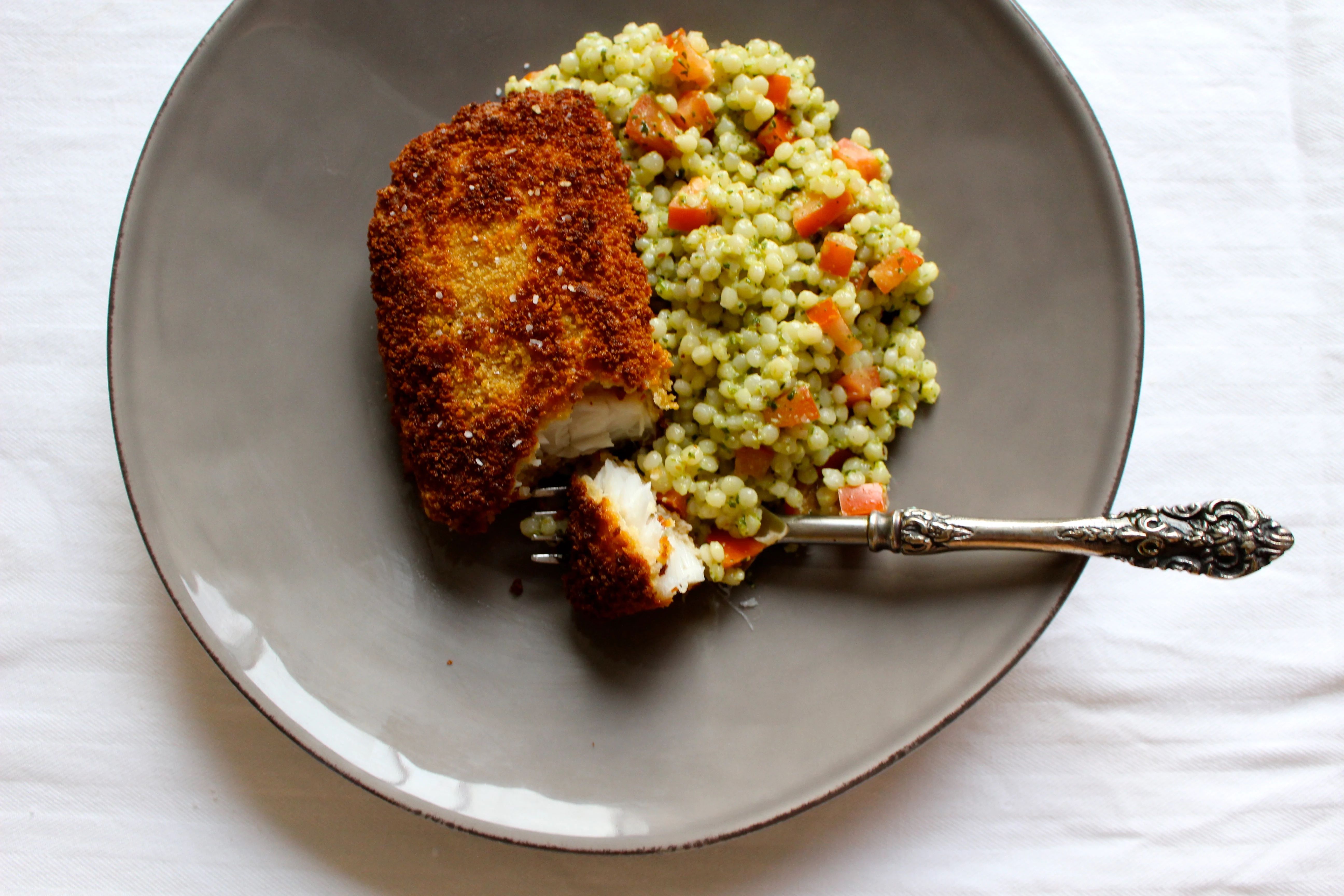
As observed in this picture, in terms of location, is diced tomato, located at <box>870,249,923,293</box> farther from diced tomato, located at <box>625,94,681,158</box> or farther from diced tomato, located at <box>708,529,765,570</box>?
diced tomato, located at <box>708,529,765,570</box>

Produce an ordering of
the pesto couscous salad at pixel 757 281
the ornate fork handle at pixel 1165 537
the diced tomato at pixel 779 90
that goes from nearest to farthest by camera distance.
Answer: the ornate fork handle at pixel 1165 537
the pesto couscous salad at pixel 757 281
the diced tomato at pixel 779 90

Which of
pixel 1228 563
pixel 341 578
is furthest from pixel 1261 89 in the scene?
pixel 341 578

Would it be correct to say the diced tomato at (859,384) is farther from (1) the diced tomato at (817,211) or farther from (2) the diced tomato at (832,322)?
(1) the diced tomato at (817,211)

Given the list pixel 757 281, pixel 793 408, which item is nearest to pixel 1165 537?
pixel 793 408

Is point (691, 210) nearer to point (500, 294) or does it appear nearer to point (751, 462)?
point (500, 294)

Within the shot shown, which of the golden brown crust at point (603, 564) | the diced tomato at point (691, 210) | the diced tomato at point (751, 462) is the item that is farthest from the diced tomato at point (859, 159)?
the golden brown crust at point (603, 564)

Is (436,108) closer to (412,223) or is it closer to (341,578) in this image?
(412,223)
